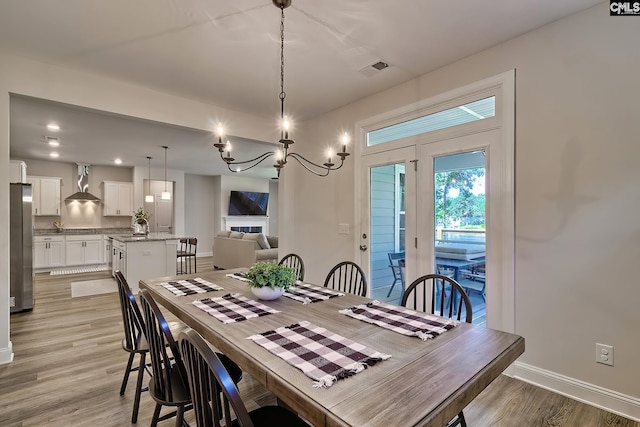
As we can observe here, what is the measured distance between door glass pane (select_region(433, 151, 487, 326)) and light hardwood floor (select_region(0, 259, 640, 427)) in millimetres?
713

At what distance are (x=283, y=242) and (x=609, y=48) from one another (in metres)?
4.11

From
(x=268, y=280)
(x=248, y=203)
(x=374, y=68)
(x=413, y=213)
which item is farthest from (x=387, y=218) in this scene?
A: (x=248, y=203)

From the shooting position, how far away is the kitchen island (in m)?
5.45

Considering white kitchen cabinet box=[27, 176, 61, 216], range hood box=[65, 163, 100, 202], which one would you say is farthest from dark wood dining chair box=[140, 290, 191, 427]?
white kitchen cabinet box=[27, 176, 61, 216]

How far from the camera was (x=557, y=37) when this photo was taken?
235 cm

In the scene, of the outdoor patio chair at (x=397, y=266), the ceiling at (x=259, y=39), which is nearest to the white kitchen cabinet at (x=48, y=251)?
the ceiling at (x=259, y=39)

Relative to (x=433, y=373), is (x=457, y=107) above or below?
above

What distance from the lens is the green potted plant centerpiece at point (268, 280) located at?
1.96m

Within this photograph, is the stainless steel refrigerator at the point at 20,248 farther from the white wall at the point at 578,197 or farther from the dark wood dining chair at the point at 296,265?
the white wall at the point at 578,197

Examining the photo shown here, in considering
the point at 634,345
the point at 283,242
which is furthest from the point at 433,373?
the point at 283,242

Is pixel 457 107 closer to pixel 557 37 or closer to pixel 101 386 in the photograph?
pixel 557 37

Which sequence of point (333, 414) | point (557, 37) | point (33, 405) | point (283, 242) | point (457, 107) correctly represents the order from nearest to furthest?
point (333, 414), point (33, 405), point (557, 37), point (457, 107), point (283, 242)

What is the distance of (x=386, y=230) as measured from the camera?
3.59 m

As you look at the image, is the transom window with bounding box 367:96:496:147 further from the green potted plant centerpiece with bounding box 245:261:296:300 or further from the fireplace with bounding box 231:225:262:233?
the fireplace with bounding box 231:225:262:233
